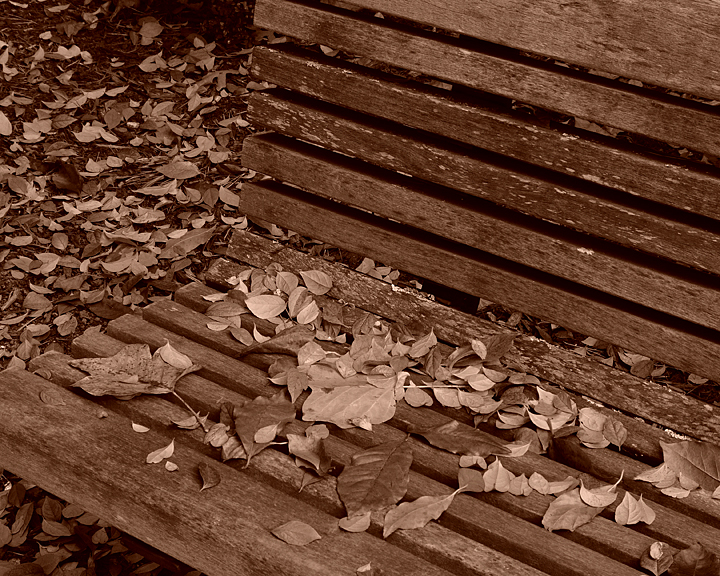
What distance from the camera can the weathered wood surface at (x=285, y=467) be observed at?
139 cm

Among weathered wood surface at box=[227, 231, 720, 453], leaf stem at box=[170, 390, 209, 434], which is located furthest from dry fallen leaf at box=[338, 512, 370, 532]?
weathered wood surface at box=[227, 231, 720, 453]

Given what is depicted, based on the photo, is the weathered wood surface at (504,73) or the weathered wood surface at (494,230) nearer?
the weathered wood surface at (504,73)

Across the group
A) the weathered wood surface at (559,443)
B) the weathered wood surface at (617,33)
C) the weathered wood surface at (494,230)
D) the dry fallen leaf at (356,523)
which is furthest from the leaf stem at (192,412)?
the weathered wood surface at (617,33)

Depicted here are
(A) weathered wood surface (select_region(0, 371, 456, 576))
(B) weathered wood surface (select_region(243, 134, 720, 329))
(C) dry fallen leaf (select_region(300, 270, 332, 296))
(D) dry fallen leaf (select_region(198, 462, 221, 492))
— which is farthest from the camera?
(C) dry fallen leaf (select_region(300, 270, 332, 296))

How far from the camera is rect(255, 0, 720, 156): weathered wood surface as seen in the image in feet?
5.25

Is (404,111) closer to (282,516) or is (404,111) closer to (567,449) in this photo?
(567,449)

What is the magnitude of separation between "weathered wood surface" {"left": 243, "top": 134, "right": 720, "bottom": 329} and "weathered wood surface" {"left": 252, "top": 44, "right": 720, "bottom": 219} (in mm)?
135

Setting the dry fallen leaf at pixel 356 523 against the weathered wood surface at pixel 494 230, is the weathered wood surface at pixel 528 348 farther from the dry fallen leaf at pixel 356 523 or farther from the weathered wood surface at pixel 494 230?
the dry fallen leaf at pixel 356 523

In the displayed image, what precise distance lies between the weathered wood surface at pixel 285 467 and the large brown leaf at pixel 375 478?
0.07ft

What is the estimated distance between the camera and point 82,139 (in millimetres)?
3281

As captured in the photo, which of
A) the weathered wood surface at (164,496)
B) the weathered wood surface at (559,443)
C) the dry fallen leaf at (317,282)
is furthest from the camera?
the dry fallen leaf at (317,282)

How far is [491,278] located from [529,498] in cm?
52

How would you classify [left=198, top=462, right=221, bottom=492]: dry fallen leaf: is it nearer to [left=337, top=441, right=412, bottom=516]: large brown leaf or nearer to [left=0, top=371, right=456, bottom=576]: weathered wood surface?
[left=0, top=371, right=456, bottom=576]: weathered wood surface

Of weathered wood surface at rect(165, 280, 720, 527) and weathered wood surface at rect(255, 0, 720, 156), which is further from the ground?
weathered wood surface at rect(255, 0, 720, 156)
